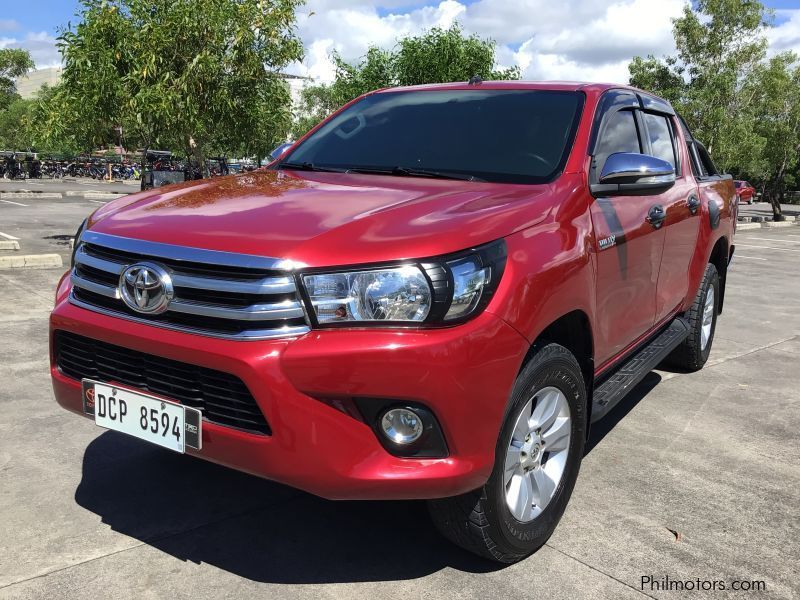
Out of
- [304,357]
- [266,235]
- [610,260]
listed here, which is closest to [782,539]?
[610,260]

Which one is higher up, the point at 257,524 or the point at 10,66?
the point at 10,66

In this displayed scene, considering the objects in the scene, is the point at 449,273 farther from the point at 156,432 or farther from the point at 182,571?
the point at 182,571

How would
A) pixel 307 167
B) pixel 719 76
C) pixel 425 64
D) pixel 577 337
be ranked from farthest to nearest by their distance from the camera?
pixel 719 76
pixel 425 64
pixel 307 167
pixel 577 337

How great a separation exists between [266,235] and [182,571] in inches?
50.1

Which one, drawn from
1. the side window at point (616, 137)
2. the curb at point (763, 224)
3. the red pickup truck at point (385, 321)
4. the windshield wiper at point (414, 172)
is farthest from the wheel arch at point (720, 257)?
the curb at point (763, 224)

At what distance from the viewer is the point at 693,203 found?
4.64 m

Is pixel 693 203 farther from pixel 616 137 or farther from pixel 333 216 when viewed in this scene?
pixel 333 216

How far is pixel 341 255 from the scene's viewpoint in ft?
7.36

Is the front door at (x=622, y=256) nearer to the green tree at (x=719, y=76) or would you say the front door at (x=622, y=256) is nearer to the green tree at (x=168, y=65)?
the green tree at (x=168, y=65)

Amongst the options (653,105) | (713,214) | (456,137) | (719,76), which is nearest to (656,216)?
(653,105)

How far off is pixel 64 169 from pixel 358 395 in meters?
46.9

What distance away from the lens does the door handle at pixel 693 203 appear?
14.9ft

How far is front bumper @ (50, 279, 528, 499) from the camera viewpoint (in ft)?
7.14

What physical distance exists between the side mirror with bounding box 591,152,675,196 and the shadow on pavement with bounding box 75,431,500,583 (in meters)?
1.59
